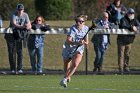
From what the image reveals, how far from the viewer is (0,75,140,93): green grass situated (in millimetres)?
17828

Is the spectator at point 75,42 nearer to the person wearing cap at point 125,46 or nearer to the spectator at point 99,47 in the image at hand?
the spectator at point 99,47

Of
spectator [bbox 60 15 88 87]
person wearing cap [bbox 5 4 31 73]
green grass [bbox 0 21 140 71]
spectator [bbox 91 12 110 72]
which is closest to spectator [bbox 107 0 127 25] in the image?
green grass [bbox 0 21 140 71]

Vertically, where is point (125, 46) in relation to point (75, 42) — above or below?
below

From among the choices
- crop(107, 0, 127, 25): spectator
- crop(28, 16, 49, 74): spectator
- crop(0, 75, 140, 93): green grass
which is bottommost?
crop(0, 75, 140, 93): green grass

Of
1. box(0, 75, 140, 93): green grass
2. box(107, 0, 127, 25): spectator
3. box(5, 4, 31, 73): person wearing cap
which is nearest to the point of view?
box(0, 75, 140, 93): green grass

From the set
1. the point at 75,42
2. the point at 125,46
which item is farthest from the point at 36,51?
the point at 75,42

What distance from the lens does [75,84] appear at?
19719 millimetres

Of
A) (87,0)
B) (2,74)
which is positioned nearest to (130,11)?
(2,74)

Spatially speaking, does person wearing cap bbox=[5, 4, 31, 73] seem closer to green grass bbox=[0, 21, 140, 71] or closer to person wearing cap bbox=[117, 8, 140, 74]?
green grass bbox=[0, 21, 140, 71]

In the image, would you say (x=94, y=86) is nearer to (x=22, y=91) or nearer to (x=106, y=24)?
(x=22, y=91)

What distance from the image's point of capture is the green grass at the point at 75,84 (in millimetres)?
17828

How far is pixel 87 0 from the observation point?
4806 centimetres

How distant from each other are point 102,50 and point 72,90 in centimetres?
610

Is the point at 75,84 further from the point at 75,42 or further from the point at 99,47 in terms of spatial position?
the point at 99,47
